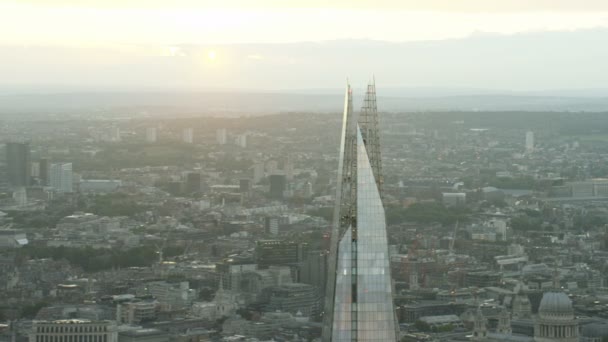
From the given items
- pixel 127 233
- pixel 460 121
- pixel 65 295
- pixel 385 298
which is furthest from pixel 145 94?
pixel 385 298

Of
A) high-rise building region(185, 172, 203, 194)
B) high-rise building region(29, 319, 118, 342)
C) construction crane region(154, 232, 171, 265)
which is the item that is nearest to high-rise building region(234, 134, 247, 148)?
high-rise building region(185, 172, 203, 194)

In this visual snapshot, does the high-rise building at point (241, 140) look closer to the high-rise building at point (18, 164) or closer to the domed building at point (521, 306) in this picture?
the high-rise building at point (18, 164)

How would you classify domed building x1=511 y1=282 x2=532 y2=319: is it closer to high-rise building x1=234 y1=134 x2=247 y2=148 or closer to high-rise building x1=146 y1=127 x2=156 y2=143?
high-rise building x1=234 y1=134 x2=247 y2=148

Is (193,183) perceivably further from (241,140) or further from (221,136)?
(221,136)

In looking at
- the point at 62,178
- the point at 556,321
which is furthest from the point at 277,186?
the point at 556,321

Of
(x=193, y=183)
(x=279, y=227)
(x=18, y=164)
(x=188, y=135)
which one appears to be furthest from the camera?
(x=188, y=135)
